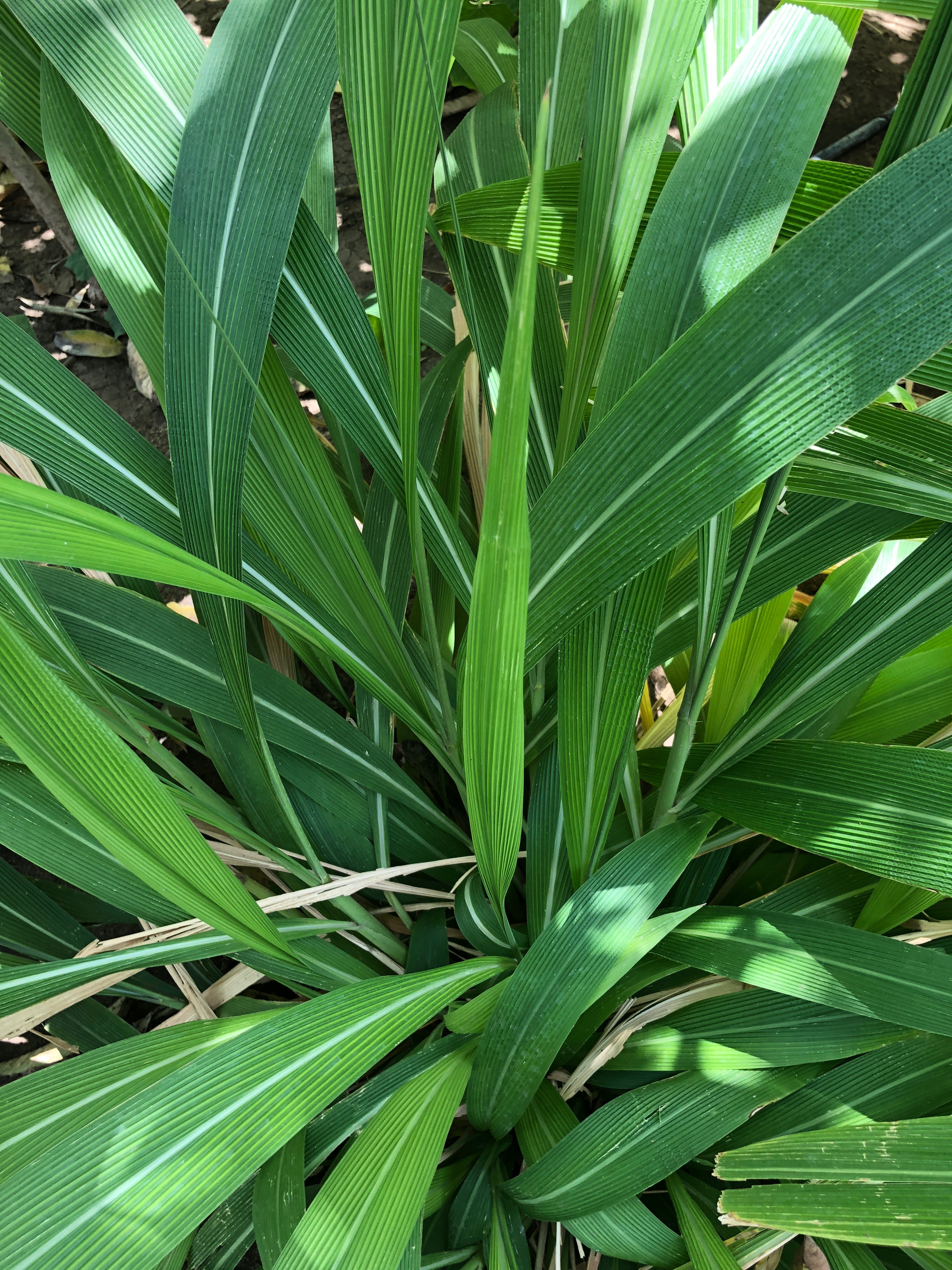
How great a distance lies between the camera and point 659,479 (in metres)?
0.39

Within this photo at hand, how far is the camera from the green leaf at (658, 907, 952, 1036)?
53 centimetres

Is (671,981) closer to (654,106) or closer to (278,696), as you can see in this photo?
(278,696)

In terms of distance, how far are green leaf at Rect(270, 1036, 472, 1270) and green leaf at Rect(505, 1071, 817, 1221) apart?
10 cm

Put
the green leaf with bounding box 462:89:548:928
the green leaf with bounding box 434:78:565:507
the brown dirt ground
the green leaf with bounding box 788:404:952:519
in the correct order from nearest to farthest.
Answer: the green leaf with bounding box 462:89:548:928, the green leaf with bounding box 788:404:952:519, the green leaf with bounding box 434:78:565:507, the brown dirt ground

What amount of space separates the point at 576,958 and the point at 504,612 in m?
0.30

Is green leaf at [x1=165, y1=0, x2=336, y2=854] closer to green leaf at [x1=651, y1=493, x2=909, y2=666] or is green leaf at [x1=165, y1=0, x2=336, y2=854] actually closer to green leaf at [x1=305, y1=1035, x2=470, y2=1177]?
green leaf at [x1=651, y1=493, x2=909, y2=666]

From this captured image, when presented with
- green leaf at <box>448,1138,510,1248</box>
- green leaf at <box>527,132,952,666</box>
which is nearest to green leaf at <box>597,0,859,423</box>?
A: green leaf at <box>527,132,952,666</box>

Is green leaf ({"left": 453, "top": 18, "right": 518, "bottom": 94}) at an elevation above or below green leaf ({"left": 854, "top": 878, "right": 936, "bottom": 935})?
above

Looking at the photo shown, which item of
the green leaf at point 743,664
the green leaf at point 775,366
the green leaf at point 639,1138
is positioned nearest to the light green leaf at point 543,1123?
the green leaf at point 639,1138

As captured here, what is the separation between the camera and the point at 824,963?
0.56m

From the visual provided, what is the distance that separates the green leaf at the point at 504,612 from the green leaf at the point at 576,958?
62 mm

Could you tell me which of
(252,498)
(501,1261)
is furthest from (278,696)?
(501,1261)

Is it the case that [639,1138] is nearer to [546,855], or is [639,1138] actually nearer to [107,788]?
[546,855]

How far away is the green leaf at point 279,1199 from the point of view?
20.4 inches
